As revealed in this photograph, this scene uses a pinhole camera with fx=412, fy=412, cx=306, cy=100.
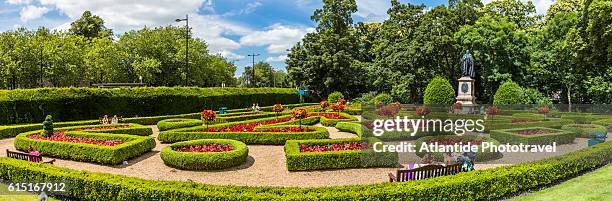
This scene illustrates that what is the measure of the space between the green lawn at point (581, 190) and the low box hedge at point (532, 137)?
13.9 feet

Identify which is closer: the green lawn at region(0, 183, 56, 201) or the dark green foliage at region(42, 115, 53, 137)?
the green lawn at region(0, 183, 56, 201)

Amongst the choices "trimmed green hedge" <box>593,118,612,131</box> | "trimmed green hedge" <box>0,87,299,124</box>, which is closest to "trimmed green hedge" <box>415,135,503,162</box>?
"trimmed green hedge" <box>593,118,612,131</box>

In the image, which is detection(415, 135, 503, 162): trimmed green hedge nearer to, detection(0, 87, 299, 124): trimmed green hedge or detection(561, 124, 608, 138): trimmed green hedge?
detection(561, 124, 608, 138): trimmed green hedge

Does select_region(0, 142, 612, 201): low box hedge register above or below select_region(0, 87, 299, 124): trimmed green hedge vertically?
below

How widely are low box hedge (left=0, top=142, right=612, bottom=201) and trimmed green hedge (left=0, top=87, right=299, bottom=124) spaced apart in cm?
1589

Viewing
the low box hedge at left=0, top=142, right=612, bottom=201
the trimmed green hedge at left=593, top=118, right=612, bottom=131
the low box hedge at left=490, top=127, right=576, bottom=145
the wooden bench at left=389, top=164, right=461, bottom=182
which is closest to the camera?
the low box hedge at left=0, top=142, right=612, bottom=201

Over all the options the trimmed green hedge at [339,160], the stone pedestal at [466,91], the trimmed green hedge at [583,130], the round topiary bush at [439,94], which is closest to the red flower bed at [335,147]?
the trimmed green hedge at [339,160]

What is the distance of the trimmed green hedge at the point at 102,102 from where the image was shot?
83.0ft

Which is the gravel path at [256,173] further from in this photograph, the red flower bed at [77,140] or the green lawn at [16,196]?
the green lawn at [16,196]

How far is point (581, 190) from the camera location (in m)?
10.3

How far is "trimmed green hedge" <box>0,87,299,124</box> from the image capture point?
25312mm

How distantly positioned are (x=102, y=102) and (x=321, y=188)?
25.1 meters

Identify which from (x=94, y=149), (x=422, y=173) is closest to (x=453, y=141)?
(x=422, y=173)

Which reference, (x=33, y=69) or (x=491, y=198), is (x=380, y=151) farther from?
(x=33, y=69)
